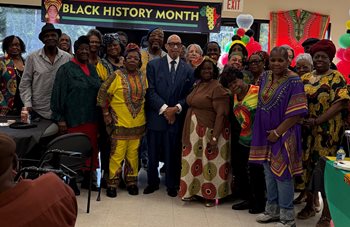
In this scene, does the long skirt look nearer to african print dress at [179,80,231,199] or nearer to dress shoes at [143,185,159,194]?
african print dress at [179,80,231,199]

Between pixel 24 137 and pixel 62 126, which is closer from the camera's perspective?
pixel 24 137

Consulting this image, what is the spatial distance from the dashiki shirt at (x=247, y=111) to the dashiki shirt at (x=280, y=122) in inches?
8.9

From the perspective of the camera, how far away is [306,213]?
141 inches

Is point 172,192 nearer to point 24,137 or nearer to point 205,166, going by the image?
point 205,166

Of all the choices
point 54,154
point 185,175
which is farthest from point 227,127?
point 54,154

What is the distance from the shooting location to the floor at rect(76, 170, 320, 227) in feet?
11.1

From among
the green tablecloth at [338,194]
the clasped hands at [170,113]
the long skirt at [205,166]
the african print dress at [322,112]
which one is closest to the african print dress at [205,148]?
the long skirt at [205,166]

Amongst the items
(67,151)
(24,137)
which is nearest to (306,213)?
(67,151)

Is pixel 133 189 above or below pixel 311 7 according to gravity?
below

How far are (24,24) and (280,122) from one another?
5.34 m

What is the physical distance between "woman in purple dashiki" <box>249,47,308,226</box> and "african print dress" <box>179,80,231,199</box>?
511 mm

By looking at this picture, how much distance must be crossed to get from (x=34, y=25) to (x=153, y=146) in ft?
13.5

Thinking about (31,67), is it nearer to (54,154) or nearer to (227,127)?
(54,154)

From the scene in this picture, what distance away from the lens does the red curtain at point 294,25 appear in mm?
7180
